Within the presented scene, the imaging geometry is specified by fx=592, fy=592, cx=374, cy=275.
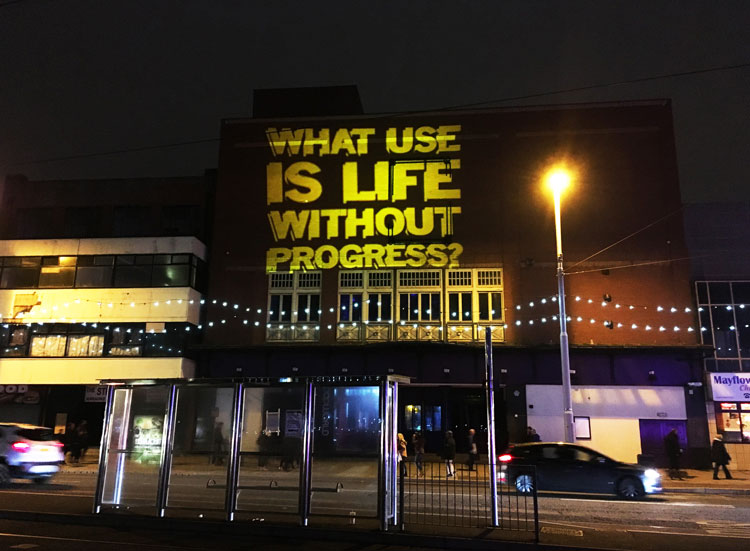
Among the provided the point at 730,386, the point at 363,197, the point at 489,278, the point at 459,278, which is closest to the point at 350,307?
the point at 459,278

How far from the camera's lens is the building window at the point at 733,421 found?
2575 cm

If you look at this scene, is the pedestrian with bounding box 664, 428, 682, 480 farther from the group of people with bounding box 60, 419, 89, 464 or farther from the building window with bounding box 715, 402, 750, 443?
the group of people with bounding box 60, 419, 89, 464

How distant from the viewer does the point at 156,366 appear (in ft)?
96.2

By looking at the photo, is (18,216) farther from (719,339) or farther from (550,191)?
(719,339)

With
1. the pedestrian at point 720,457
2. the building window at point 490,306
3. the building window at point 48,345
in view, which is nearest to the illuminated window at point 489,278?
the building window at point 490,306

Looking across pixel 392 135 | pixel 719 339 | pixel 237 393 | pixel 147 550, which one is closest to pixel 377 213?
pixel 392 135

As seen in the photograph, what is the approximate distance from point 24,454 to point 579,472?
597 inches

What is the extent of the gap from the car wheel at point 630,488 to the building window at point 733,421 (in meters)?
12.2

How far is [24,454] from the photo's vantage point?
1582 centimetres

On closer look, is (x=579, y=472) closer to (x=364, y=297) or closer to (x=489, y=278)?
(x=489, y=278)

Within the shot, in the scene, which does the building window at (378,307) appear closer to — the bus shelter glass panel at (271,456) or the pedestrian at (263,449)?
the bus shelter glass panel at (271,456)

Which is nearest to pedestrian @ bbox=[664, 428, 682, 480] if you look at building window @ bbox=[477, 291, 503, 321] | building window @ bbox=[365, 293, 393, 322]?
building window @ bbox=[477, 291, 503, 321]

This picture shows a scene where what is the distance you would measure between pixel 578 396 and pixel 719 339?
7.91 meters

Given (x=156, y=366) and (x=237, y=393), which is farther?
(x=156, y=366)
